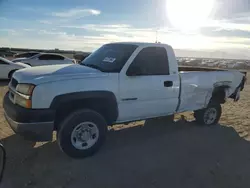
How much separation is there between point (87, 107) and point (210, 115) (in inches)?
141

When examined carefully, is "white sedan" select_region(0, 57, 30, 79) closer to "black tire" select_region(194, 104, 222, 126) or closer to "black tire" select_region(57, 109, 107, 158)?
"black tire" select_region(194, 104, 222, 126)

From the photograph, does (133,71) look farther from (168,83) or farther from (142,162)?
(142,162)

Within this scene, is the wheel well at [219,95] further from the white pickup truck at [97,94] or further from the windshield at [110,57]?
the windshield at [110,57]

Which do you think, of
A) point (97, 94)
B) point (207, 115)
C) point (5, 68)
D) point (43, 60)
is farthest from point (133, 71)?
point (43, 60)

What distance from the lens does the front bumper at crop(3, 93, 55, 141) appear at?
4.00 metres

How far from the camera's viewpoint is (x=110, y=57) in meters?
5.16

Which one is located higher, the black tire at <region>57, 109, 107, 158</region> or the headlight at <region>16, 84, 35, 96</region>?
the headlight at <region>16, 84, 35, 96</region>

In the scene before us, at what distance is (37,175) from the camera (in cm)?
388

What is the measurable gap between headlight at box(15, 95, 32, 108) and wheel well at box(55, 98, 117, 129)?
1.46 feet

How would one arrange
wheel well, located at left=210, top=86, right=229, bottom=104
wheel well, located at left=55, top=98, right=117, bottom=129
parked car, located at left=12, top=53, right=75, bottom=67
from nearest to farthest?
wheel well, located at left=55, top=98, right=117, bottom=129 → wheel well, located at left=210, top=86, right=229, bottom=104 → parked car, located at left=12, top=53, right=75, bottom=67

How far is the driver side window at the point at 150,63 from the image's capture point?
16.2 feet

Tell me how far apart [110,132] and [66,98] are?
2.07m

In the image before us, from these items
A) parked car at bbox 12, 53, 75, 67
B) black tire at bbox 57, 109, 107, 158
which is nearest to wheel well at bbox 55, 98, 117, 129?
black tire at bbox 57, 109, 107, 158

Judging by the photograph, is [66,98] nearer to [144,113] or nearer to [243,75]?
[144,113]
